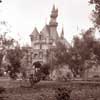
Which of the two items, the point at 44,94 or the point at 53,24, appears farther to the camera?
the point at 53,24

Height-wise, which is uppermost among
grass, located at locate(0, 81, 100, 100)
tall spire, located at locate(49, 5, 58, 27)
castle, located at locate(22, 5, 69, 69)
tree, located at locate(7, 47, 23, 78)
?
tall spire, located at locate(49, 5, 58, 27)

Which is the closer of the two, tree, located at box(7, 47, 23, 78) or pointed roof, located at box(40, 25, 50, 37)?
tree, located at box(7, 47, 23, 78)

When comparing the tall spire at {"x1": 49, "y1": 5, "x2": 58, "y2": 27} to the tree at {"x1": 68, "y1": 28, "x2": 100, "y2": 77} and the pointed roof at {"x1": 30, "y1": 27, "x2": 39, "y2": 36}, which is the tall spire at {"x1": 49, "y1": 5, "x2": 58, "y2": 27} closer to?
the pointed roof at {"x1": 30, "y1": 27, "x2": 39, "y2": 36}

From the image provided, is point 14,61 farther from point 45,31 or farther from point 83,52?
point 45,31

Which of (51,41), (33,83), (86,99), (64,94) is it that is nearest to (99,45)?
(33,83)

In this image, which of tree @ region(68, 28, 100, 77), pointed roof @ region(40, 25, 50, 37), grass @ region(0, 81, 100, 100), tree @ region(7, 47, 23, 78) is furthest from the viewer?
pointed roof @ region(40, 25, 50, 37)

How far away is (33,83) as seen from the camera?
32.6m

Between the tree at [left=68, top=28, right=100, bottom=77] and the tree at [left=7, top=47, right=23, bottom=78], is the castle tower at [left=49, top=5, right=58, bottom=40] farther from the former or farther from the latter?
the tree at [left=7, top=47, right=23, bottom=78]

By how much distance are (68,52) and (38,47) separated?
162ft

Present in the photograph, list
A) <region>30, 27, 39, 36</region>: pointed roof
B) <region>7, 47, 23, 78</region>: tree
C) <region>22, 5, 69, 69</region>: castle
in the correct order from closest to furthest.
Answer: <region>7, 47, 23, 78</region>: tree < <region>22, 5, 69, 69</region>: castle < <region>30, 27, 39, 36</region>: pointed roof

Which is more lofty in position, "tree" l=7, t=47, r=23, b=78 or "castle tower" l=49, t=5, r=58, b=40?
"castle tower" l=49, t=5, r=58, b=40

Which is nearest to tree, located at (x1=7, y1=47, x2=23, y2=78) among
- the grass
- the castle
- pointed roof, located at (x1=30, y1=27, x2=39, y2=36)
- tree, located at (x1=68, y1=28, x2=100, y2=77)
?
tree, located at (x1=68, y1=28, x2=100, y2=77)

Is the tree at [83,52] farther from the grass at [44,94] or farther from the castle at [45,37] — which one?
the castle at [45,37]

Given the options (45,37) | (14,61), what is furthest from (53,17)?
(14,61)
